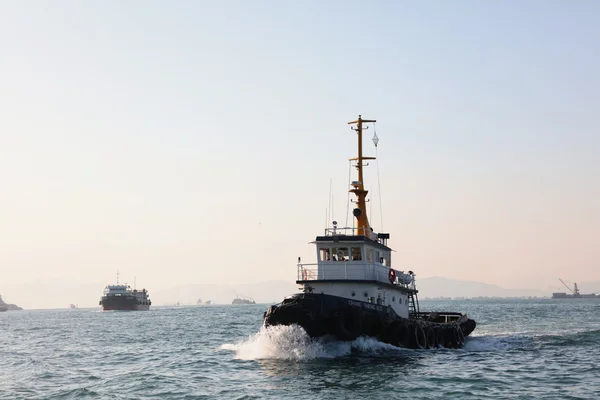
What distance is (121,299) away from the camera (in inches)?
5871

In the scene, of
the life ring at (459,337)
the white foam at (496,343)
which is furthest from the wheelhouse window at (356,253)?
the life ring at (459,337)

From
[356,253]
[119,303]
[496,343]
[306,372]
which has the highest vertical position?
[356,253]

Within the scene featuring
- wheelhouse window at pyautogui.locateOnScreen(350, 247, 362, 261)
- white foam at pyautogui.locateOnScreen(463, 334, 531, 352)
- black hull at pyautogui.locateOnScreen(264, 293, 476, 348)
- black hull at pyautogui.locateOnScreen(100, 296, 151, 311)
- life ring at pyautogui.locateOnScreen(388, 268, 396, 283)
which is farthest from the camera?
black hull at pyautogui.locateOnScreen(100, 296, 151, 311)

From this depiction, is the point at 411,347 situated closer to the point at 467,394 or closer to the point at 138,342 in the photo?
the point at 467,394

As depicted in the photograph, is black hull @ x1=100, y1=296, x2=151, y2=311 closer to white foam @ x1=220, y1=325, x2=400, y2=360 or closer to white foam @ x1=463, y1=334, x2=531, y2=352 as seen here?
white foam @ x1=463, y1=334, x2=531, y2=352

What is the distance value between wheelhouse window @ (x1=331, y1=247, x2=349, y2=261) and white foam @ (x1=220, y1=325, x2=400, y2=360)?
172 inches

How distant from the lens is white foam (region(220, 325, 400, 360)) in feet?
96.8

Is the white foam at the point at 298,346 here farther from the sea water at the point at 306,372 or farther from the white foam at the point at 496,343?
the white foam at the point at 496,343

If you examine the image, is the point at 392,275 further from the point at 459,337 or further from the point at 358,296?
the point at 459,337

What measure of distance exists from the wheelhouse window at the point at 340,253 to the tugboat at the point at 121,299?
123117mm

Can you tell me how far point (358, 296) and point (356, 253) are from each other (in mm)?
2179

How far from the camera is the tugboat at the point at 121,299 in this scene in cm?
14862

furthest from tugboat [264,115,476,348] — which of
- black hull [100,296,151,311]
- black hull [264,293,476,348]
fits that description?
black hull [100,296,151,311]

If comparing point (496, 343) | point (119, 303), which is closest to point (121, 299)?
point (119, 303)
